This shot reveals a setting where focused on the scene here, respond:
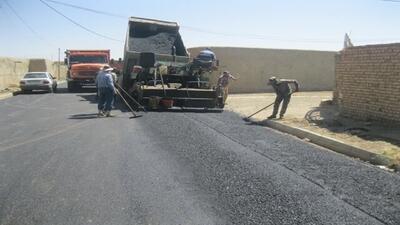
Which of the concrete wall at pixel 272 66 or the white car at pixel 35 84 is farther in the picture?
the white car at pixel 35 84

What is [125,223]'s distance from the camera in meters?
5.33

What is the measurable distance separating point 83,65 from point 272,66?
1035 centimetres

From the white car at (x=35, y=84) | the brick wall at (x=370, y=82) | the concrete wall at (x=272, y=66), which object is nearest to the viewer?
the brick wall at (x=370, y=82)

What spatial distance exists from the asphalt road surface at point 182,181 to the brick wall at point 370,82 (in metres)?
2.48

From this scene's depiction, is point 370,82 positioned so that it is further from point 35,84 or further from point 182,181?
point 35,84

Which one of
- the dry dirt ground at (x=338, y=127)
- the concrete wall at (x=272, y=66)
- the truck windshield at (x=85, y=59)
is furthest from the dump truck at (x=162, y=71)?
the truck windshield at (x=85, y=59)

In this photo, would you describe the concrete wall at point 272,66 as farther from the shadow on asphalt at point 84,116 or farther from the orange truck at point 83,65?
the shadow on asphalt at point 84,116

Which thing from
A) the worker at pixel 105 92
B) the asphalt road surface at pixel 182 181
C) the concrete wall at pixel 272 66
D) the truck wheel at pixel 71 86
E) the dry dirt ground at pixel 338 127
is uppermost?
the concrete wall at pixel 272 66

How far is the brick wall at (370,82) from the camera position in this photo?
40.1 ft

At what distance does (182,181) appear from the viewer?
23.4ft

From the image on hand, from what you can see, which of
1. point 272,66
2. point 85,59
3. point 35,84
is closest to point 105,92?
point 272,66

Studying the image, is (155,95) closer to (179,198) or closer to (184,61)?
(184,61)

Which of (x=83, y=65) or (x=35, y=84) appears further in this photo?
(x=35, y=84)

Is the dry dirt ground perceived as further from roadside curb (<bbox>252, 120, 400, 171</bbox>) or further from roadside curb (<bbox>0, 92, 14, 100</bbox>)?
roadside curb (<bbox>0, 92, 14, 100</bbox>)
